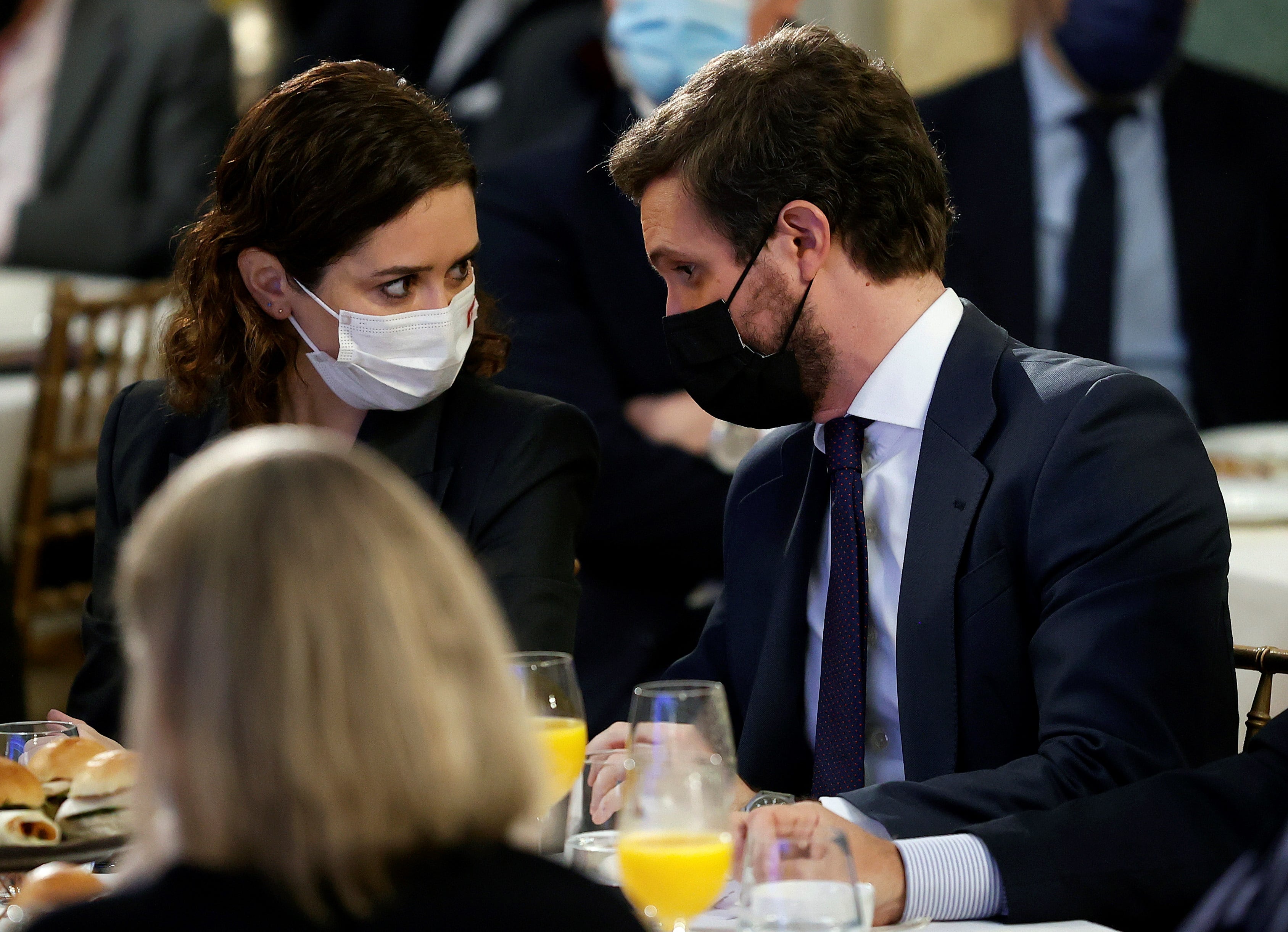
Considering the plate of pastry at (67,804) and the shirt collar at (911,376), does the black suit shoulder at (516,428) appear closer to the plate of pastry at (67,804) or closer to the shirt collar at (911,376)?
the shirt collar at (911,376)

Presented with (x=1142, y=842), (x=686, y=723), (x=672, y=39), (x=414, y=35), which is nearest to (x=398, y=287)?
(x=686, y=723)

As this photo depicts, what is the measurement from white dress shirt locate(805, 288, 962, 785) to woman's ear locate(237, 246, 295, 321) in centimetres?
77

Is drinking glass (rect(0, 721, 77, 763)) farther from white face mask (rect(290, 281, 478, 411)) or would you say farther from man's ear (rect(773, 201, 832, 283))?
man's ear (rect(773, 201, 832, 283))

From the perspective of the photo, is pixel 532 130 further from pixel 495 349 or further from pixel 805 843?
pixel 805 843

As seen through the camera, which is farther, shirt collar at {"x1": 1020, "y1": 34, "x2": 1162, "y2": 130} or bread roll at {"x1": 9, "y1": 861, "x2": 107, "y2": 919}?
shirt collar at {"x1": 1020, "y1": 34, "x2": 1162, "y2": 130}

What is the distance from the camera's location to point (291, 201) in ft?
6.66

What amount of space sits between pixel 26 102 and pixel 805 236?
17.3ft

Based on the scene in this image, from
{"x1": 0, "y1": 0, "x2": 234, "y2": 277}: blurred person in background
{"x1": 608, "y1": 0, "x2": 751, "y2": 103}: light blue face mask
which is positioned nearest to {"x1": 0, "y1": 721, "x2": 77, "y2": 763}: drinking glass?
{"x1": 608, "y1": 0, "x2": 751, "y2": 103}: light blue face mask

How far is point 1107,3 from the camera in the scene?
4027 millimetres

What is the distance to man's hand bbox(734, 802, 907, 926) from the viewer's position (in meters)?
1.25

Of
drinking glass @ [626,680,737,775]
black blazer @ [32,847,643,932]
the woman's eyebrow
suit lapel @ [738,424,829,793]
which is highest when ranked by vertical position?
the woman's eyebrow

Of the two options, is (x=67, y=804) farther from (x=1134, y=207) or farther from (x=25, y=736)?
(x=1134, y=207)

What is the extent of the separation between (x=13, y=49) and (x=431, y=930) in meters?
6.35

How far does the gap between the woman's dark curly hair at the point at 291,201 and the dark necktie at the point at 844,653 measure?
2.15 feet
